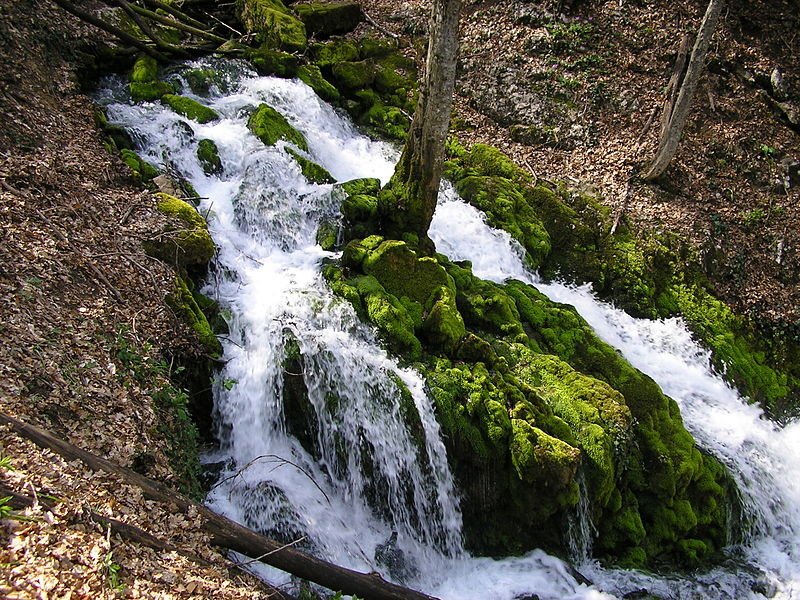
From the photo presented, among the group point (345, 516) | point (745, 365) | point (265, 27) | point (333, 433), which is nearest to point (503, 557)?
point (345, 516)

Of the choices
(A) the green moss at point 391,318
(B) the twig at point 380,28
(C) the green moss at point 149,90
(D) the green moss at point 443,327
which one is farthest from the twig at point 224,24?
(D) the green moss at point 443,327

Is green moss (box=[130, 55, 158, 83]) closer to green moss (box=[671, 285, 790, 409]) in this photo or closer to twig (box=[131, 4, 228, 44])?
twig (box=[131, 4, 228, 44])

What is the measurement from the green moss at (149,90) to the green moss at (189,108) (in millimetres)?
184

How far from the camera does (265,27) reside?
44.7 feet

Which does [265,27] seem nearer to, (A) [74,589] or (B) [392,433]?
(B) [392,433]

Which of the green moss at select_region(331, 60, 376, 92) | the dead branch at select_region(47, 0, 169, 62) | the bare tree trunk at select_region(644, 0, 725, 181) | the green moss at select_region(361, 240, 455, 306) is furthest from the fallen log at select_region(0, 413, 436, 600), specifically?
the green moss at select_region(331, 60, 376, 92)

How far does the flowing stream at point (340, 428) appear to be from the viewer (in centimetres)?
616

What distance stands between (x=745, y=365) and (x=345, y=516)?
8.61 metres

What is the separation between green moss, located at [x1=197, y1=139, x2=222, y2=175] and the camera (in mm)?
9594

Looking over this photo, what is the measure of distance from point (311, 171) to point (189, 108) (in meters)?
2.79

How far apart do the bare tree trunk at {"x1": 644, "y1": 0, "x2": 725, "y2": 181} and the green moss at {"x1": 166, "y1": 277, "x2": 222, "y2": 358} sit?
32.9ft

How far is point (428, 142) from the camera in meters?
8.20

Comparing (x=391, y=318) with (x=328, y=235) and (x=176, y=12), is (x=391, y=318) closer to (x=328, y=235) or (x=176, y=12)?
(x=328, y=235)

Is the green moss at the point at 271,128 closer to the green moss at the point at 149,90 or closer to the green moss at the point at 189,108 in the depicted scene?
the green moss at the point at 189,108
